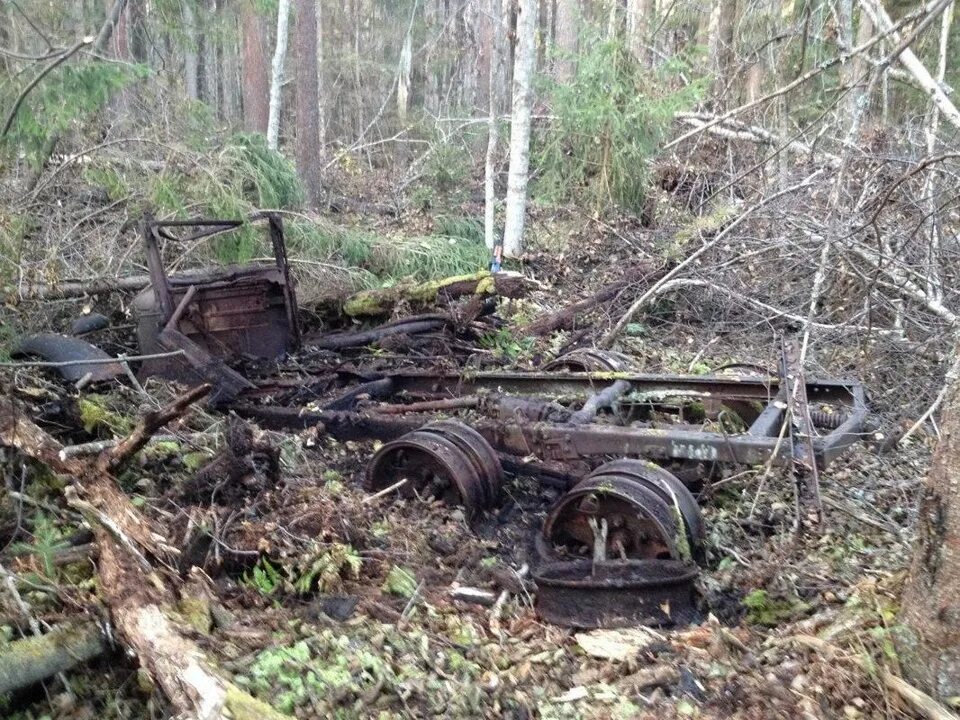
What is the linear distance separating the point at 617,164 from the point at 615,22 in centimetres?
200

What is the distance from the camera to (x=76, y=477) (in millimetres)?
4156

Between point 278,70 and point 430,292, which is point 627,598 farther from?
point 278,70

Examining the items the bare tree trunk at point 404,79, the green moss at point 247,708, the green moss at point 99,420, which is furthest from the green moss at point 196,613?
the bare tree trunk at point 404,79

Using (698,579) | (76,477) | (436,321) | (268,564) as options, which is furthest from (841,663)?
(436,321)

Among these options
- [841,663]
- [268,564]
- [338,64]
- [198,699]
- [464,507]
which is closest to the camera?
[198,699]

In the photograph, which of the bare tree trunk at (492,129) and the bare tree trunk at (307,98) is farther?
the bare tree trunk at (307,98)

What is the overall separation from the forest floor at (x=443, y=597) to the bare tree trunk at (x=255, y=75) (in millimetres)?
14115

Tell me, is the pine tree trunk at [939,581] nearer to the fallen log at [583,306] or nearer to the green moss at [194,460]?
the green moss at [194,460]

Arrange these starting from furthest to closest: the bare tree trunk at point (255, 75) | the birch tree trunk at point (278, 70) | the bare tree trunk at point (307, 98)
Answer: the bare tree trunk at point (255, 75) → the birch tree trunk at point (278, 70) → the bare tree trunk at point (307, 98)

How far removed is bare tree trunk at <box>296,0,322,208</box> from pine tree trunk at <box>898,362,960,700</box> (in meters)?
13.8

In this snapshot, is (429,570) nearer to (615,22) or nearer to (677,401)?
(677,401)

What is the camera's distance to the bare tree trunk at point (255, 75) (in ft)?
60.3

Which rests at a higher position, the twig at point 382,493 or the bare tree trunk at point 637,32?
the bare tree trunk at point 637,32

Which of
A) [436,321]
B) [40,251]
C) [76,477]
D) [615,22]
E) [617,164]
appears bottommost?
[76,477]
